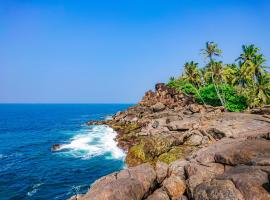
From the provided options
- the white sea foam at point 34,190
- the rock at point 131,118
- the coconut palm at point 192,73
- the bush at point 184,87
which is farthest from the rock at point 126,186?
the coconut palm at point 192,73

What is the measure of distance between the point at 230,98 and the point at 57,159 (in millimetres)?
49227

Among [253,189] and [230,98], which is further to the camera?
[230,98]

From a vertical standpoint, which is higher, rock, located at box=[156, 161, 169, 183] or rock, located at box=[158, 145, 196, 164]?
rock, located at box=[156, 161, 169, 183]

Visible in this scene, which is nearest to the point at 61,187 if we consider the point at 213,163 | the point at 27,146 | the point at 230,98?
the point at 213,163

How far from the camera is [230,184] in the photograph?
18.0 m

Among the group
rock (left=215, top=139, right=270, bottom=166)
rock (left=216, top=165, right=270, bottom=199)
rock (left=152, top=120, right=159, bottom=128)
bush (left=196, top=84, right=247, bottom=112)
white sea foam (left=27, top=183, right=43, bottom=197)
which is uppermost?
bush (left=196, top=84, right=247, bottom=112)

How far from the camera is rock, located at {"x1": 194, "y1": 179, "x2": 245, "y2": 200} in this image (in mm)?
17297

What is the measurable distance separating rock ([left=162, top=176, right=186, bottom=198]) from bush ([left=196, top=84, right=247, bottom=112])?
180ft

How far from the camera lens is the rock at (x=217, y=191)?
17.3 metres

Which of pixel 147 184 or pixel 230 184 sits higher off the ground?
pixel 230 184

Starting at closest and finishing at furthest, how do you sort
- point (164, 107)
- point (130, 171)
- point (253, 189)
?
1. point (253, 189)
2. point (130, 171)
3. point (164, 107)

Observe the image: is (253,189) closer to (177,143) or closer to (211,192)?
(211,192)

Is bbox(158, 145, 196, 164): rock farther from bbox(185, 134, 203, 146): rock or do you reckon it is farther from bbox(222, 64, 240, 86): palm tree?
bbox(222, 64, 240, 86): palm tree

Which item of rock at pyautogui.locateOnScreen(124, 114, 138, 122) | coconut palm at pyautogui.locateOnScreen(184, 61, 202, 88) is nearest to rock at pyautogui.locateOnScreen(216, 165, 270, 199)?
rock at pyautogui.locateOnScreen(124, 114, 138, 122)
